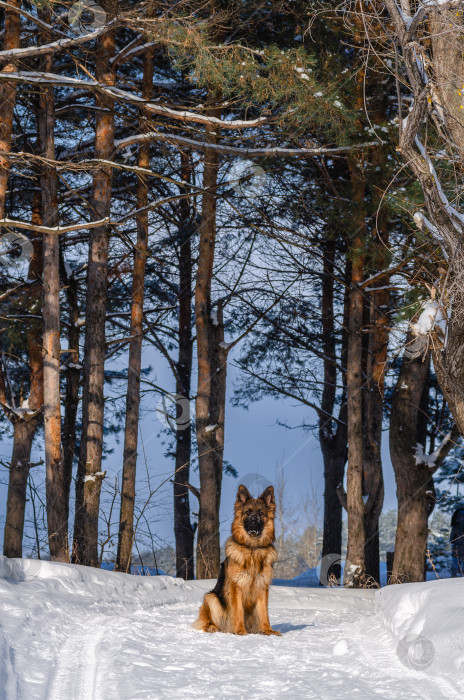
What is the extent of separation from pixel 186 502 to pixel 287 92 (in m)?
13.0

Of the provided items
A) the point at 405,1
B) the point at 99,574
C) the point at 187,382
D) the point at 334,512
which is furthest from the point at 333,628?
the point at 187,382

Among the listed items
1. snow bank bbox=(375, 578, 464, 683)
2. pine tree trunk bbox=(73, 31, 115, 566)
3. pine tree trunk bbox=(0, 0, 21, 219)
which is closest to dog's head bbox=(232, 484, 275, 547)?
snow bank bbox=(375, 578, 464, 683)

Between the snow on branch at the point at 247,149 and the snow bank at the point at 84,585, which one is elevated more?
the snow on branch at the point at 247,149

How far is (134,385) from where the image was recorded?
15.2 metres

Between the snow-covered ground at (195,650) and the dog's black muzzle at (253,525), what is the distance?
867mm

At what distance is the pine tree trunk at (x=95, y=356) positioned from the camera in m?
12.5

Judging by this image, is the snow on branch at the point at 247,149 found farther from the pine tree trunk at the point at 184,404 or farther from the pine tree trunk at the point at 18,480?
the pine tree trunk at the point at 18,480

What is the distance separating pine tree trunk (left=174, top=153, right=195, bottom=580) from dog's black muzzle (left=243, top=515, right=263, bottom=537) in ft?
44.4

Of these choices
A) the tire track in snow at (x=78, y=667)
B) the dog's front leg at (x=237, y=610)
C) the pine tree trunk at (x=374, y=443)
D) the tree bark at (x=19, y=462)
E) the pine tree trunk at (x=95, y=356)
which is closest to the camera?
the tire track in snow at (x=78, y=667)

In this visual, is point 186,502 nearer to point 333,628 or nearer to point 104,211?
point 104,211

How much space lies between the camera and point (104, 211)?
43.7 feet

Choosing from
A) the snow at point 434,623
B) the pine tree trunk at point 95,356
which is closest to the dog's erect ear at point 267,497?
the snow at point 434,623

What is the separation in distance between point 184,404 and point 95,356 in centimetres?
807

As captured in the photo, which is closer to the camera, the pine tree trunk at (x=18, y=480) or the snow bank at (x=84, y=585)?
the snow bank at (x=84, y=585)
